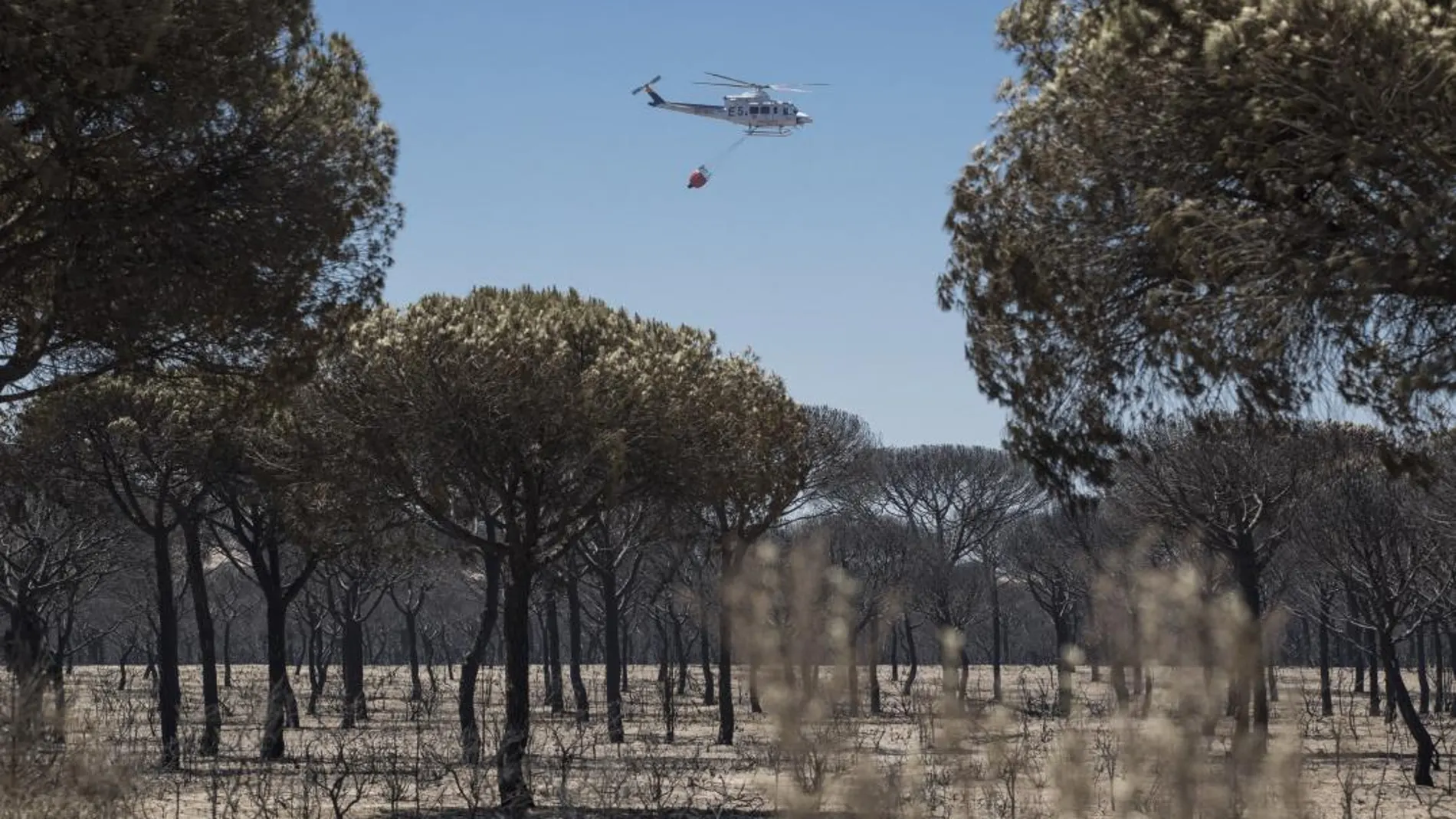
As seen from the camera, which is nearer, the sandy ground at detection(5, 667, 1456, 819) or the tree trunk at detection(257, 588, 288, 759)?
the sandy ground at detection(5, 667, 1456, 819)

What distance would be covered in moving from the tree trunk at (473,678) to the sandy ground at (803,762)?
0.48m

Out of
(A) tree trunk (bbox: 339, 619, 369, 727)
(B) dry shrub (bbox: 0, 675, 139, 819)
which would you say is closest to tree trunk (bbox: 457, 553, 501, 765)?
(B) dry shrub (bbox: 0, 675, 139, 819)

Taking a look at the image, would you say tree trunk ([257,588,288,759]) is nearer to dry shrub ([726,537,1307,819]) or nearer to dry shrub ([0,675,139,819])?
dry shrub ([0,675,139,819])

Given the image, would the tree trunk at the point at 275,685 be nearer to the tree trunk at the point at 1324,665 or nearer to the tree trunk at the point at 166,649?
the tree trunk at the point at 166,649

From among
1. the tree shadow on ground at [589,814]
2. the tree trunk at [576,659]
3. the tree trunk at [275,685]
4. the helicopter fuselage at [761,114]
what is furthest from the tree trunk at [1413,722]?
the helicopter fuselage at [761,114]

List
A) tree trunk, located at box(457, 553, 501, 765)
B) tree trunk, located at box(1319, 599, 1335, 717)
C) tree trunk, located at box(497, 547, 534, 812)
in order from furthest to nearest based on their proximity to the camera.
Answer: tree trunk, located at box(1319, 599, 1335, 717), tree trunk, located at box(457, 553, 501, 765), tree trunk, located at box(497, 547, 534, 812)

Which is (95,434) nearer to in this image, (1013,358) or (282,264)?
(282,264)

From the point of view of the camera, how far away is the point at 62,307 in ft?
44.4

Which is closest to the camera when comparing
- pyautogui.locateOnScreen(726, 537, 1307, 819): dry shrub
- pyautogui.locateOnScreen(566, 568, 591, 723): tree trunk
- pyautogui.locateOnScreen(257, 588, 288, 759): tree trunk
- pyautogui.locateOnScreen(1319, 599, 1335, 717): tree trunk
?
pyautogui.locateOnScreen(726, 537, 1307, 819): dry shrub

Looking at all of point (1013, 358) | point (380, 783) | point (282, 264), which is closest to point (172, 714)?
point (380, 783)

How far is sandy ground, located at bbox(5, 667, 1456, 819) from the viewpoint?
9.07ft

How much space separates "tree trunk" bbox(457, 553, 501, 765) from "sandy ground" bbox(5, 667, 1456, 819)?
477mm

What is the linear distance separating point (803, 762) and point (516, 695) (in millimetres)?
18730

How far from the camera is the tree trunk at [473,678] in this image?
22.6 m
